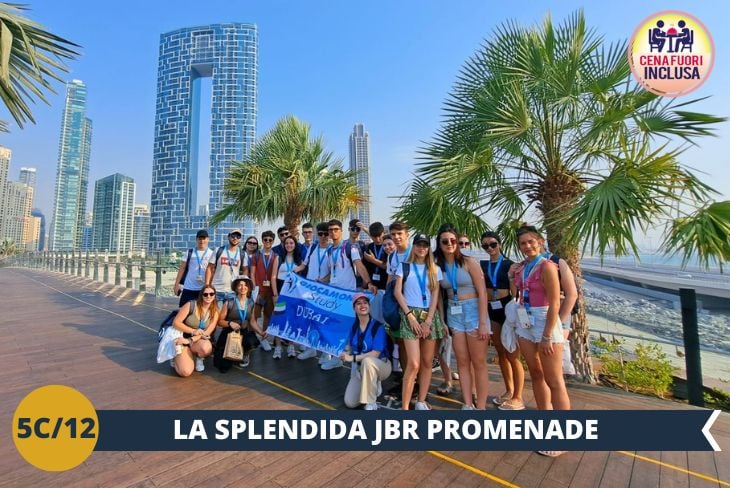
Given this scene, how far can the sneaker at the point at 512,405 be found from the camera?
315cm

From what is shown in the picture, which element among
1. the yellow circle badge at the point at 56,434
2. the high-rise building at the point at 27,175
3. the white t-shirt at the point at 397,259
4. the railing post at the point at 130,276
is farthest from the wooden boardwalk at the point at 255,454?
the high-rise building at the point at 27,175

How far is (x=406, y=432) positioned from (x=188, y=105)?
8840cm

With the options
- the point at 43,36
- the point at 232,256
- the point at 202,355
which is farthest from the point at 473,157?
the point at 43,36

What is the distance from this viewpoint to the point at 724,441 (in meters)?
2.73

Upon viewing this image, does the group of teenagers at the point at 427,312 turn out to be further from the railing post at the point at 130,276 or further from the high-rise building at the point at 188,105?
the high-rise building at the point at 188,105

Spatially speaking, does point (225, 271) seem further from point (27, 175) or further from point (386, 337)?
point (27, 175)

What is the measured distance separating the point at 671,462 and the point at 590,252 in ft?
5.98

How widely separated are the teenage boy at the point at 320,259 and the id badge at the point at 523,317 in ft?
8.70

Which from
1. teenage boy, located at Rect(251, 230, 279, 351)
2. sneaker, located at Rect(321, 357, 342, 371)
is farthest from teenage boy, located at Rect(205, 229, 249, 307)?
sneaker, located at Rect(321, 357, 342, 371)

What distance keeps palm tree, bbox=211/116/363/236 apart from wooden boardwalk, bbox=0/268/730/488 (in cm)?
383

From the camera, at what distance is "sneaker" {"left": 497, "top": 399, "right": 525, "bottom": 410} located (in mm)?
3150

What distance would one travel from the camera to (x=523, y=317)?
2.67 meters

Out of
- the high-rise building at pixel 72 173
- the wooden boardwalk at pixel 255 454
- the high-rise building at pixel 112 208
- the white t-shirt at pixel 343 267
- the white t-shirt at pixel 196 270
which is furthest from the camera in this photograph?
the high-rise building at pixel 72 173

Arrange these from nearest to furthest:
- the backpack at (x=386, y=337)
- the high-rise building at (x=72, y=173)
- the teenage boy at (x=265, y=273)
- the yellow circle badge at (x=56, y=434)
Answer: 1. the yellow circle badge at (x=56, y=434)
2. the backpack at (x=386, y=337)
3. the teenage boy at (x=265, y=273)
4. the high-rise building at (x=72, y=173)
